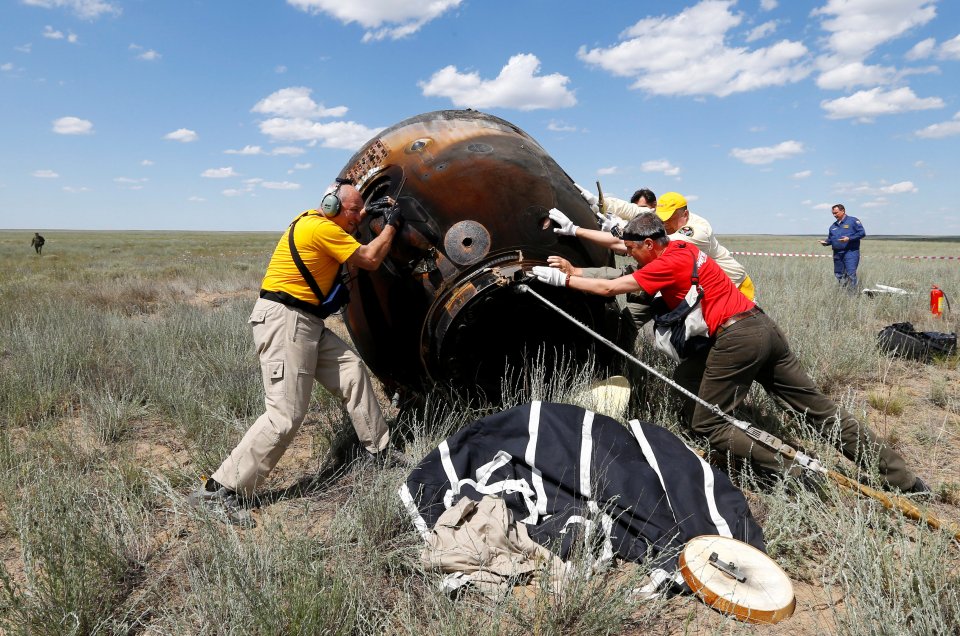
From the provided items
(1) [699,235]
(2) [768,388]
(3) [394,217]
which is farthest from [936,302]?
(3) [394,217]

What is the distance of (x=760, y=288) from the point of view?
1213 cm

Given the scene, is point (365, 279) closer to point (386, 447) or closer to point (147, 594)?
point (386, 447)

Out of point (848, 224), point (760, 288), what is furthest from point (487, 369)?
point (848, 224)

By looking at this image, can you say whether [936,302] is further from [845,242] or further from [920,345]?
[845,242]

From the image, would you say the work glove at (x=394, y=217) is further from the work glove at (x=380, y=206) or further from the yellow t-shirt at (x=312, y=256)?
the yellow t-shirt at (x=312, y=256)

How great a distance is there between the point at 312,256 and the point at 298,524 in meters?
1.66

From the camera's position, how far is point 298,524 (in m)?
3.19

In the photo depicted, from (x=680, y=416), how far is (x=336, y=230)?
2.99 meters

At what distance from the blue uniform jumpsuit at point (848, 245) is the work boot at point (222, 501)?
1240cm

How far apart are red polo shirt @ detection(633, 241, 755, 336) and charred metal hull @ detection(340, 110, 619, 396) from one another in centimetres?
57

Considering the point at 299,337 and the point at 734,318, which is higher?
the point at 734,318

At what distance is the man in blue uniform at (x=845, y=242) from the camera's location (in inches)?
Answer: 470

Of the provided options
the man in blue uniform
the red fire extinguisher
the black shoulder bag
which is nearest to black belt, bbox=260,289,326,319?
the black shoulder bag

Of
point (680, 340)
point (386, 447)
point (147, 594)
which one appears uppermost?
point (680, 340)
